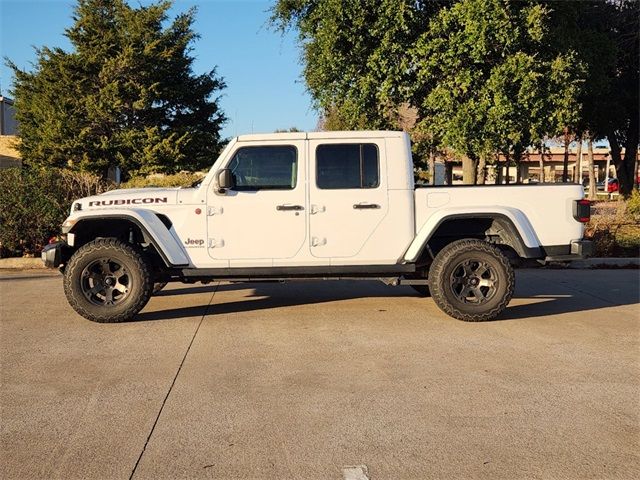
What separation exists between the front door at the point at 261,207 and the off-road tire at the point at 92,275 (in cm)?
82

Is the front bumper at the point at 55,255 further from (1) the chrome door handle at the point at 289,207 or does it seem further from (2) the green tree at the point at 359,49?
(2) the green tree at the point at 359,49

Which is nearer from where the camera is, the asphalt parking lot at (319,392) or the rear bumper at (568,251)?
the asphalt parking lot at (319,392)

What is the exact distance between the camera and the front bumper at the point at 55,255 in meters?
6.65

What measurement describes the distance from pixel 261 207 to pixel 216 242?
2.06 feet

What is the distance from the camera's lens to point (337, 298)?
26.9 ft

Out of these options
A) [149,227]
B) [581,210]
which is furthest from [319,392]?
[581,210]

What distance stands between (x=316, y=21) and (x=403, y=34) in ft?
6.90

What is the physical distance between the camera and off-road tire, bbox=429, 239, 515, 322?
6.63 m

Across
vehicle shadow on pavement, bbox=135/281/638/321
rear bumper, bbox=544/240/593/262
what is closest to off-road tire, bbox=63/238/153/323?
vehicle shadow on pavement, bbox=135/281/638/321

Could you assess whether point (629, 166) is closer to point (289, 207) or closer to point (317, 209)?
point (317, 209)

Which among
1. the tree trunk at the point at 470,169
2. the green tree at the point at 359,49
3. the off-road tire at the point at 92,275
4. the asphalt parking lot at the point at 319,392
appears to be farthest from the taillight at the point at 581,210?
the tree trunk at the point at 470,169

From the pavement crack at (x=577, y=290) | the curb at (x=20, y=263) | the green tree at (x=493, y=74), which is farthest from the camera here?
the green tree at (x=493, y=74)

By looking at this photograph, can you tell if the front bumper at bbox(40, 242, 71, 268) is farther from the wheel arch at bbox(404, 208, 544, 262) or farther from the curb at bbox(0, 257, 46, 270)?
the curb at bbox(0, 257, 46, 270)

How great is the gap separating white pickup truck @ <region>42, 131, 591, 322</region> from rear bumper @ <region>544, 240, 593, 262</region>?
0.04ft
